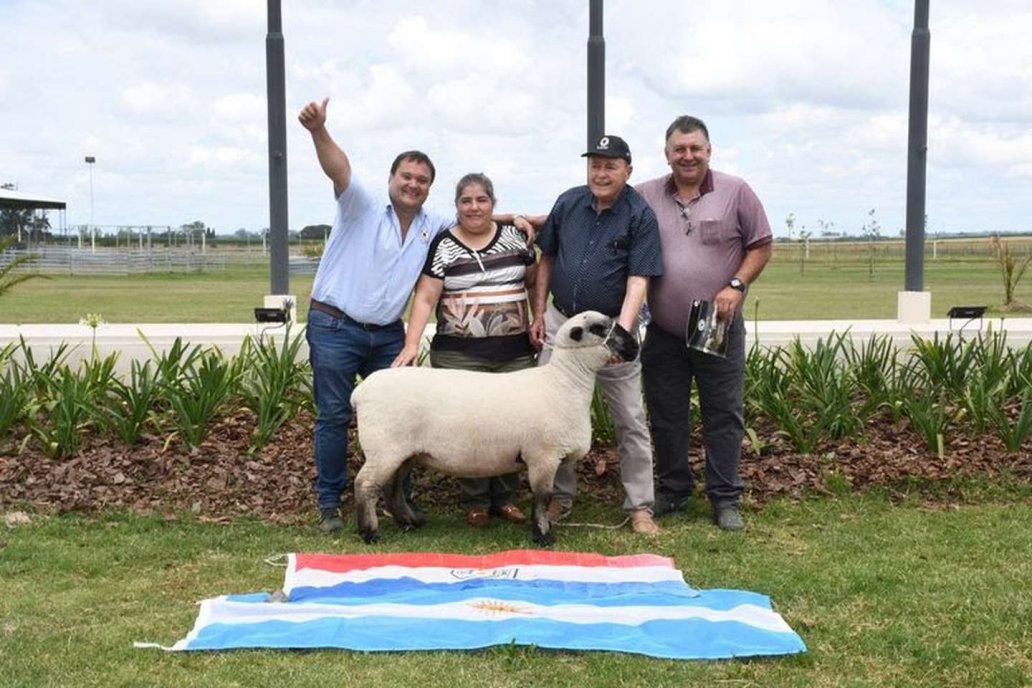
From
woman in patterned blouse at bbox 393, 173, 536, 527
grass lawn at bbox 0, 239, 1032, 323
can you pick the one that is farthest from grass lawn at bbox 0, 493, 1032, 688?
grass lawn at bbox 0, 239, 1032, 323

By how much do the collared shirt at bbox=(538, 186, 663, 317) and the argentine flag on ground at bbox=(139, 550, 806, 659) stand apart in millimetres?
1440

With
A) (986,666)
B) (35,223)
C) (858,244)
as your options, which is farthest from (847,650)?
(858,244)

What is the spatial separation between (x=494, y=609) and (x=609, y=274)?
208cm

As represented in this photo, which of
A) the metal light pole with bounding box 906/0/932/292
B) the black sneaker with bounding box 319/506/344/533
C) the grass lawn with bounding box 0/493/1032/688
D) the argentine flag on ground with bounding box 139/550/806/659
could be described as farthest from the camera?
the metal light pole with bounding box 906/0/932/292

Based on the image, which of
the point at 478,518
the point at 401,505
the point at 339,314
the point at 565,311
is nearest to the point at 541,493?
the point at 478,518

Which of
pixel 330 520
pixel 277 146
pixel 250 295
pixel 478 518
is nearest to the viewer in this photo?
pixel 330 520

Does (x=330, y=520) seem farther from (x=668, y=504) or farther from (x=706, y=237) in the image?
(x=706, y=237)

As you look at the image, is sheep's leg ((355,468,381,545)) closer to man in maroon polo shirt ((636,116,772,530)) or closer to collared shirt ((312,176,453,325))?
collared shirt ((312,176,453,325))

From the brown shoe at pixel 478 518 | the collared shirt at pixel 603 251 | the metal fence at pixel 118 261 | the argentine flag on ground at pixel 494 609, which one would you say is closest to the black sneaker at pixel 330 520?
the argentine flag on ground at pixel 494 609

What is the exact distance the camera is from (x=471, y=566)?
5.46 metres

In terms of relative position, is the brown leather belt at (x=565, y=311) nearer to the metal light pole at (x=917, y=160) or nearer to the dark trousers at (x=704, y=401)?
the dark trousers at (x=704, y=401)

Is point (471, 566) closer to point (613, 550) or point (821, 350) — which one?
point (613, 550)

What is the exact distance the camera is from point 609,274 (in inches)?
235

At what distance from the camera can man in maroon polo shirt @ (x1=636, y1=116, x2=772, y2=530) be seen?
6.00 metres
